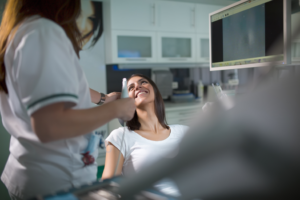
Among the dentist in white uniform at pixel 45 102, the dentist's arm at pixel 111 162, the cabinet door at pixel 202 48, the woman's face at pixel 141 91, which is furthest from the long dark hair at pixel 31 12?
the cabinet door at pixel 202 48

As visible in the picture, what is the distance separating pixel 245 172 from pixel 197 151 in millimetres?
81

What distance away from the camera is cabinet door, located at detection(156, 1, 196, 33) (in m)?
3.48

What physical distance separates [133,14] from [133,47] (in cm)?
43

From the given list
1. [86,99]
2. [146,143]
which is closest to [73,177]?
[86,99]

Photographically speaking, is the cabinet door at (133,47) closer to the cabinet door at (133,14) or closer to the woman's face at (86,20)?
the cabinet door at (133,14)

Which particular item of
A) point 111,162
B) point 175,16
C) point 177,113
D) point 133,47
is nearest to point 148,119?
point 111,162

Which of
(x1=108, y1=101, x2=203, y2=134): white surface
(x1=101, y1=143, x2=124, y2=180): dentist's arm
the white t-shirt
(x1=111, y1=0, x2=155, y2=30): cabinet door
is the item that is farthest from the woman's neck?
(x1=111, y1=0, x2=155, y2=30): cabinet door

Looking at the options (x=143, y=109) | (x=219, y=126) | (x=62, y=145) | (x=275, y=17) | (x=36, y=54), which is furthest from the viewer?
(x=143, y=109)

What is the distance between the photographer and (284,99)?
0.35 m

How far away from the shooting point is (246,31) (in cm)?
127

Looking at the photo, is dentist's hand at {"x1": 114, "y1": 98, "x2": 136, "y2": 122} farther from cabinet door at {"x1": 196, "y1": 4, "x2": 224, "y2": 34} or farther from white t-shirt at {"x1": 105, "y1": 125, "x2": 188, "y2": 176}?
cabinet door at {"x1": 196, "y1": 4, "x2": 224, "y2": 34}

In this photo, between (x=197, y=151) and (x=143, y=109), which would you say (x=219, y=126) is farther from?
(x=143, y=109)

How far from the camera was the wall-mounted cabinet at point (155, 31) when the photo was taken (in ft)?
10.7

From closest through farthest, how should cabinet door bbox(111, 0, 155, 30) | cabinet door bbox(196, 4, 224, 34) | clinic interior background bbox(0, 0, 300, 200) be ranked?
cabinet door bbox(111, 0, 155, 30)
clinic interior background bbox(0, 0, 300, 200)
cabinet door bbox(196, 4, 224, 34)
